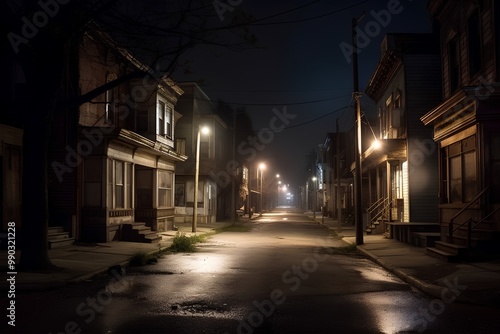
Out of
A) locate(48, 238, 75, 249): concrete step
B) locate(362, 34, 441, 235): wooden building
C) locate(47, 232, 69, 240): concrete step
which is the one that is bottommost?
locate(48, 238, 75, 249): concrete step

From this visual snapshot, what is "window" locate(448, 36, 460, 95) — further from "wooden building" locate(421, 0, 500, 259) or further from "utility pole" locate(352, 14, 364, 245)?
"utility pole" locate(352, 14, 364, 245)

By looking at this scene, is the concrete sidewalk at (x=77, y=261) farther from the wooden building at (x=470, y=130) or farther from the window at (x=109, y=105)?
the wooden building at (x=470, y=130)

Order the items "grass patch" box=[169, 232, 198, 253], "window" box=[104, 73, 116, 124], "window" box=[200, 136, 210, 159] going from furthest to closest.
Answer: "window" box=[200, 136, 210, 159], "window" box=[104, 73, 116, 124], "grass patch" box=[169, 232, 198, 253]

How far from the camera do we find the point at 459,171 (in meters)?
18.2

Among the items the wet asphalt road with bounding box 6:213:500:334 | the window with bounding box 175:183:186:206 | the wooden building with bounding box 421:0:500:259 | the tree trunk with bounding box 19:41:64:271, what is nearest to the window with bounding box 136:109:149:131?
the window with bounding box 175:183:186:206

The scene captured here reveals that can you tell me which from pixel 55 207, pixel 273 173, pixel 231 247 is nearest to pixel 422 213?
pixel 231 247

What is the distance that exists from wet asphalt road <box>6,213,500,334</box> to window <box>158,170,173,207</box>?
1592 centimetres

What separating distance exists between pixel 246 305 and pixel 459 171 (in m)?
11.5

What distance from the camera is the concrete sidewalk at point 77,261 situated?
11.6m

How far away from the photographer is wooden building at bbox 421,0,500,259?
15.6 metres

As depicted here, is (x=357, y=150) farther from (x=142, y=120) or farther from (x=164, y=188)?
(x=164, y=188)

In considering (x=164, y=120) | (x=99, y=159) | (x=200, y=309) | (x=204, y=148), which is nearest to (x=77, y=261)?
(x=99, y=159)

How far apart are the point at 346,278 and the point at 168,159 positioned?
20.4 metres

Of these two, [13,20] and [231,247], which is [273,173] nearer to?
[231,247]
